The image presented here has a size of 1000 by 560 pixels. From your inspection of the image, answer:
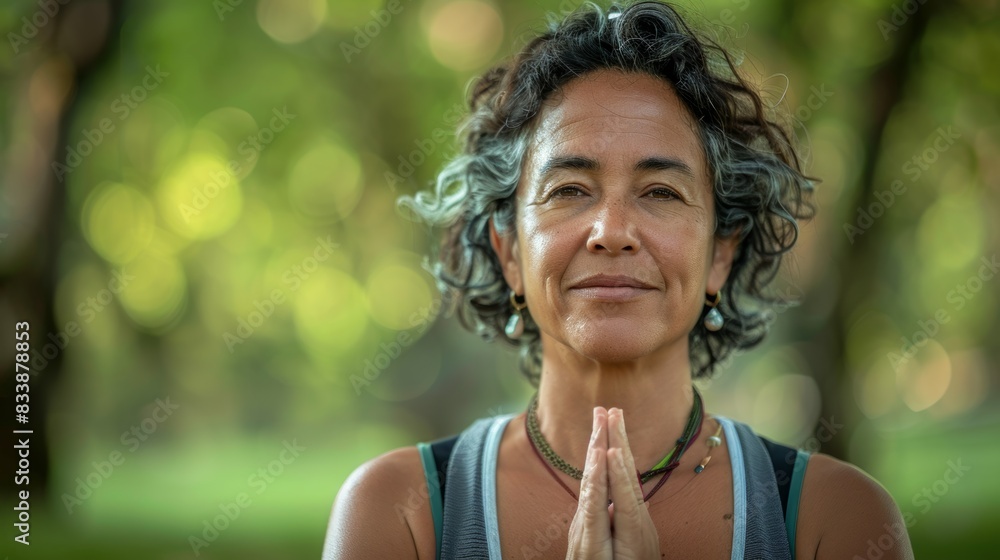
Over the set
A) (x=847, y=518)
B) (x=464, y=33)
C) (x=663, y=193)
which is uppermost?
(x=464, y=33)

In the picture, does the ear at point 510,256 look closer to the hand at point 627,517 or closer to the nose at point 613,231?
the nose at point 613,231

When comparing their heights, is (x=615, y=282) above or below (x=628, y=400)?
above

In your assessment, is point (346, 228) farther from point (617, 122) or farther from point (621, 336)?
point (621, 336)

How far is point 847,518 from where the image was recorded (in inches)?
101

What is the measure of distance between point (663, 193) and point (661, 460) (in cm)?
82

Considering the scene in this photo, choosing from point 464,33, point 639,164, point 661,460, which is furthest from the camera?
point 464,33

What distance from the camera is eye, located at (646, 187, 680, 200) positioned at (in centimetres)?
272

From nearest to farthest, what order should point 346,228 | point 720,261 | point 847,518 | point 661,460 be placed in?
point 847,518
point 661,460
point 720,261
point 346,228

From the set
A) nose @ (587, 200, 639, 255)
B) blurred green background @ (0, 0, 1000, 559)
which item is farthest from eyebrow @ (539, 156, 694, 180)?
blurred green background @ (0, 0, 1000, 559)

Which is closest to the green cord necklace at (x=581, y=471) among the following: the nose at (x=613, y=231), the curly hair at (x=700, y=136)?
the curly hair at (x=700, y=136)

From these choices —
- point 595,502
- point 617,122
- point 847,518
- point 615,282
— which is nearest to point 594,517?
point 595,502

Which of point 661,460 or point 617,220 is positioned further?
point 661,460

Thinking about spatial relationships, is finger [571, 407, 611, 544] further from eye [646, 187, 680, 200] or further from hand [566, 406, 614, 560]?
eye [646, 187, 680, 200]

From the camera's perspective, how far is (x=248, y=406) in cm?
1667
